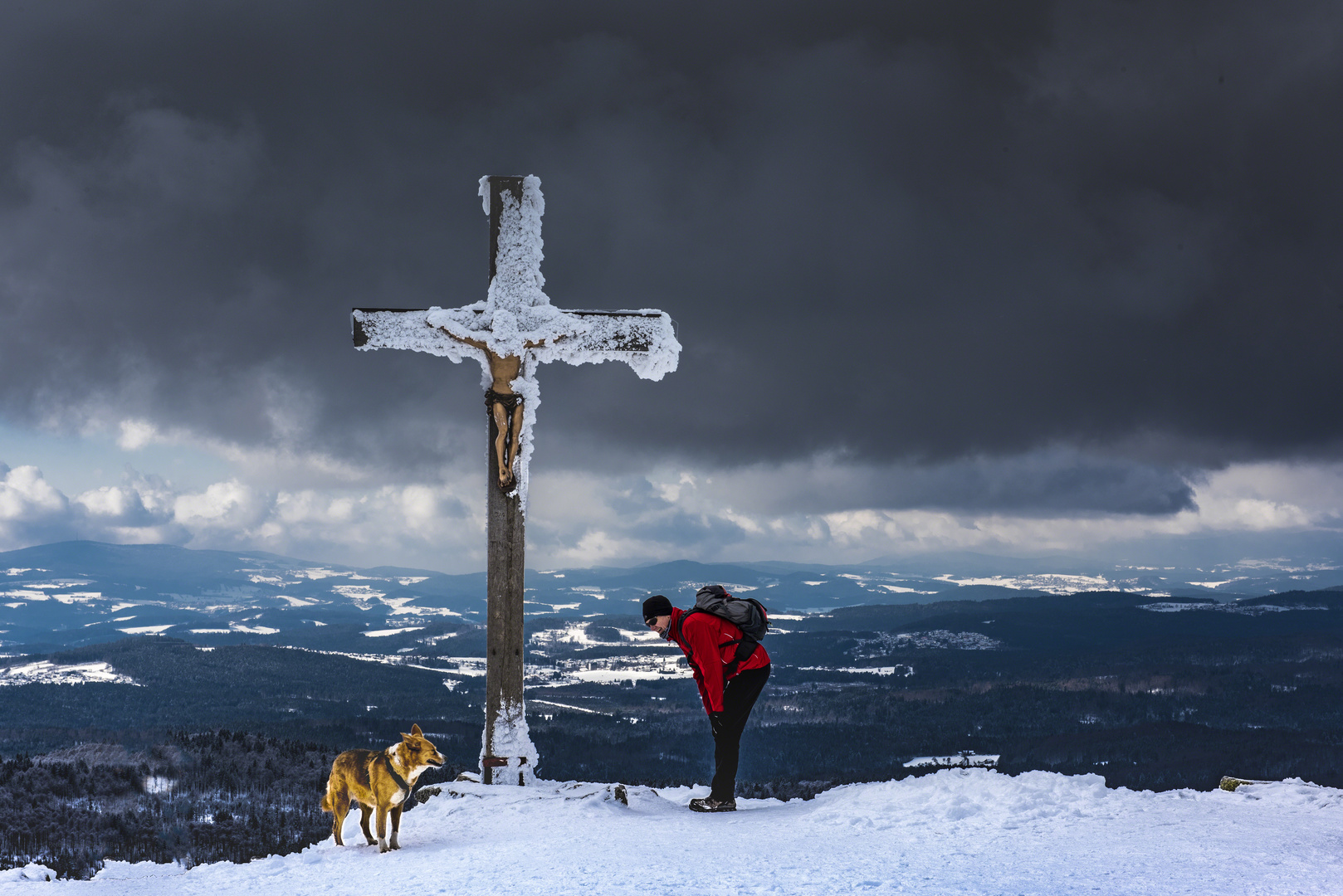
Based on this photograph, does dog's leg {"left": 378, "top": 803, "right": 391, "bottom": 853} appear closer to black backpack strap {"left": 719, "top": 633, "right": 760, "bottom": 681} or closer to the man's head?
the man's head

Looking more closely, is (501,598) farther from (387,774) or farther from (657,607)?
(387,774)

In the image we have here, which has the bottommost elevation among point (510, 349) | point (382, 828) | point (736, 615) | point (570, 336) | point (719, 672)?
point (382, 828)

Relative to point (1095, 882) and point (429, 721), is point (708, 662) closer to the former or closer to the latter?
point (1095, 882)

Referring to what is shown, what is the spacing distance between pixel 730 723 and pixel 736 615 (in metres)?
1.27

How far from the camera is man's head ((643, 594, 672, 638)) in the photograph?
30.9 feet

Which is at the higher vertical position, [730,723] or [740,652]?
[740,652]

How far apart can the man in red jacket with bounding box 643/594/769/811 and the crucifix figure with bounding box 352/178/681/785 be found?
2.35 meters

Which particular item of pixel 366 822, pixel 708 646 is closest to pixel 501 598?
pixel 708 646

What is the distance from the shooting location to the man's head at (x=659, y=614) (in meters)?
9.43

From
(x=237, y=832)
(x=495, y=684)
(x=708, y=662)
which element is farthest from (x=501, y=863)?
(x=237, y=832)

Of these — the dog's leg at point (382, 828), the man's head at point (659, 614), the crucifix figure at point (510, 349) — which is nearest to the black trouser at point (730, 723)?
the man's head at point (659, 614)

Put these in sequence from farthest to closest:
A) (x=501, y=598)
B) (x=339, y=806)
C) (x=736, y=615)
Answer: (x=501, y=598) → (x=736, y=615) → (x=339, y=806)

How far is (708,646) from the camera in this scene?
941 cm

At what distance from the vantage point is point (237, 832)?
18500mm
